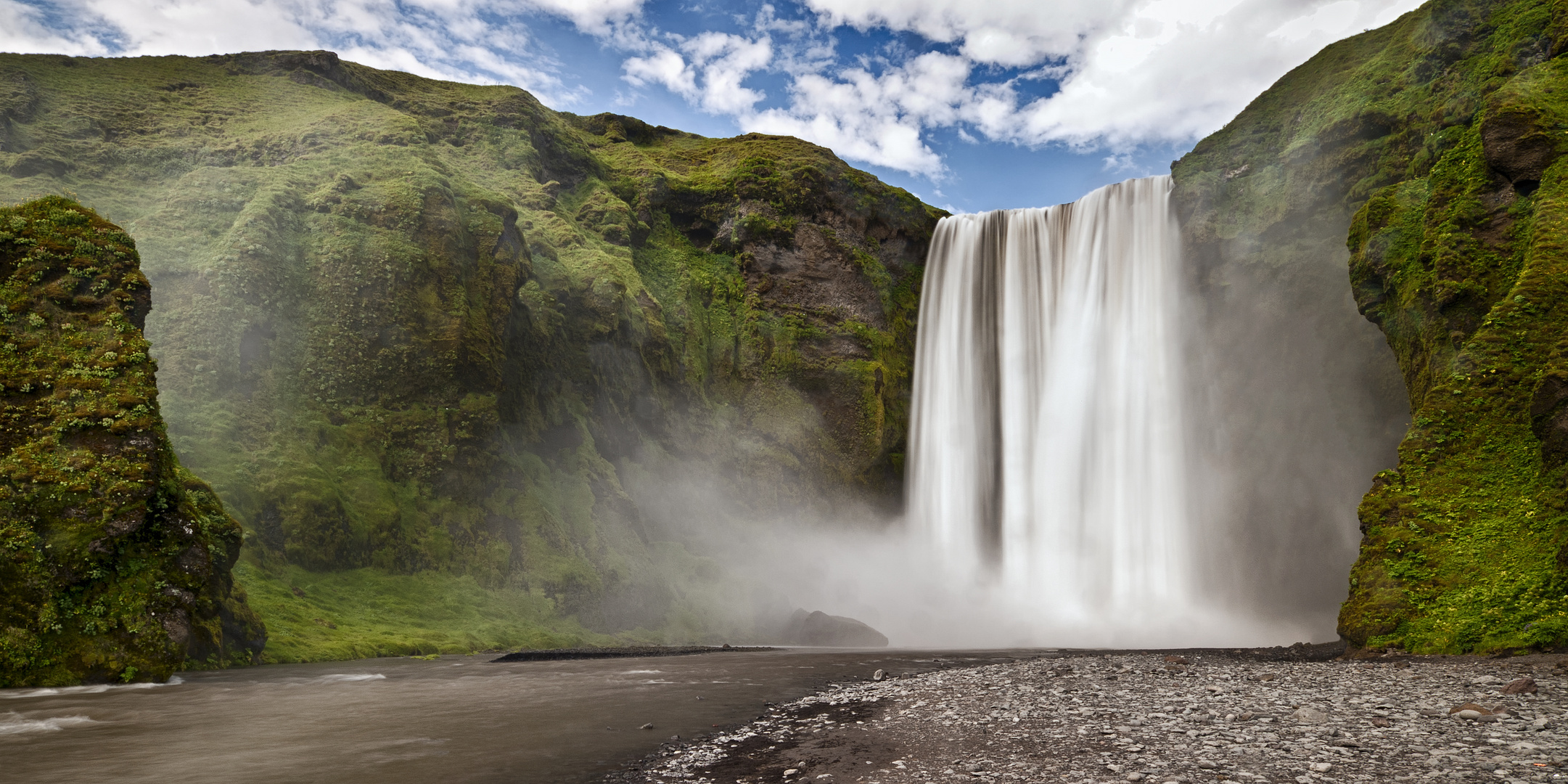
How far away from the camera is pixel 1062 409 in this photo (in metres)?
45.7

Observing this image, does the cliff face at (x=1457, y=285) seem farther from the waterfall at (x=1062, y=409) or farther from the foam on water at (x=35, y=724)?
the foam on water at (x=35, y=724)

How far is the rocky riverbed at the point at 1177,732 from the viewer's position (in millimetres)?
7559

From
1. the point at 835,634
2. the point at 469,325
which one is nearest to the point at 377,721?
the point at 835,634

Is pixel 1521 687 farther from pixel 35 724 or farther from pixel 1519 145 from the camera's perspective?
pixel 35 724

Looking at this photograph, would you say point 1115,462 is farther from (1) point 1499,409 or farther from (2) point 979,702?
(2) point 979,702

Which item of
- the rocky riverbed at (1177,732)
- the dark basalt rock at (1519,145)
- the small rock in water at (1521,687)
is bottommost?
the rocky riverbed at (1177,732)

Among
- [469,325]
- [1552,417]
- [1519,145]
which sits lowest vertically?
[1552,417]

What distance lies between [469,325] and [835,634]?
2291 centimetres

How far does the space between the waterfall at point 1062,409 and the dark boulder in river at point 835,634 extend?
35.9ft

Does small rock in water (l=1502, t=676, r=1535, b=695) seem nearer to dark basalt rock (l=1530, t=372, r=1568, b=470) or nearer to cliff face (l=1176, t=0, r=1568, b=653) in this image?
cliff face (l=1176, t=0, r=1568, b=653)

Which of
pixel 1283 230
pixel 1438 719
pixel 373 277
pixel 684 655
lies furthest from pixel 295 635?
pixel 1283 230

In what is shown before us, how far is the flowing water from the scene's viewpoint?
9.14m

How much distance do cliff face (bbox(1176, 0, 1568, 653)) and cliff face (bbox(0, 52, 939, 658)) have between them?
27233 mm

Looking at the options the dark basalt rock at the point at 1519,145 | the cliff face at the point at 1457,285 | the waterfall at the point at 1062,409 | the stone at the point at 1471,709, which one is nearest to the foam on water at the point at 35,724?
the stone at the point at 1471,709
